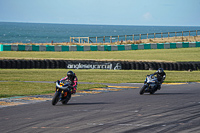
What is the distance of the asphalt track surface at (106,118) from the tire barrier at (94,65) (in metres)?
17.0

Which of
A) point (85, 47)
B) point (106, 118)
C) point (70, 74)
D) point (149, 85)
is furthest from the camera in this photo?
point (85, 47)

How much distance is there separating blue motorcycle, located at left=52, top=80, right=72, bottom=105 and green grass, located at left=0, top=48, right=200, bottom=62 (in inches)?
924

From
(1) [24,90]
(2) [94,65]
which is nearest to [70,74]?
(1) [24,90]

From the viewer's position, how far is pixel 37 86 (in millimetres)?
20688

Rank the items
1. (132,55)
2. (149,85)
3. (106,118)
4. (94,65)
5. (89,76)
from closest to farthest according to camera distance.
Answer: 1. (106,118)
2. (149,85)
3. (89,76)
4. (94,65)
5. (132,55)

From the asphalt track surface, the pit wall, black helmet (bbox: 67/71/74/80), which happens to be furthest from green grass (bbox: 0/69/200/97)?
the pit wall

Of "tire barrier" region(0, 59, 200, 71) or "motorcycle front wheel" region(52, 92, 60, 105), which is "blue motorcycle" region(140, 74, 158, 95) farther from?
"tire barrier" region(0, 59, 200, 71)

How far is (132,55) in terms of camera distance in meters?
40.0

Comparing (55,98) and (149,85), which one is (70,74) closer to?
(55,98)

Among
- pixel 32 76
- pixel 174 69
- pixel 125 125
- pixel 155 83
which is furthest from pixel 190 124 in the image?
pixel 174 69

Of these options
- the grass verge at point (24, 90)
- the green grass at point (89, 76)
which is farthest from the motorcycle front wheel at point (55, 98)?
the green grass at point (89, 76)

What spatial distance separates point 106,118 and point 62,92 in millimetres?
3369

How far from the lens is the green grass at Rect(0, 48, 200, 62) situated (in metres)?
37.2

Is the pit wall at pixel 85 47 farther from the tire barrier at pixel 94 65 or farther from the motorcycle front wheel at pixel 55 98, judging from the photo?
the motorcycle front wheel at pixel 55 98
